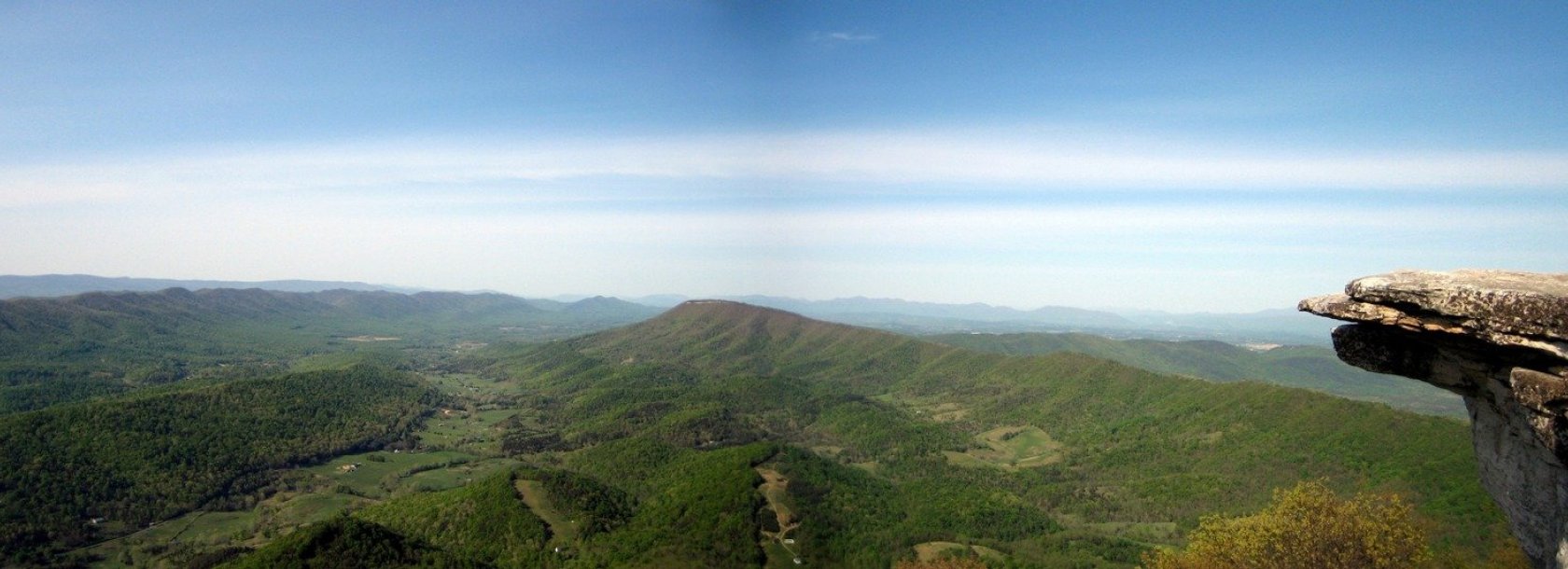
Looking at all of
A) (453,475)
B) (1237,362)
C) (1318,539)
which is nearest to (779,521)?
(1318,539)

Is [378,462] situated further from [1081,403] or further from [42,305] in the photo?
[42,305]

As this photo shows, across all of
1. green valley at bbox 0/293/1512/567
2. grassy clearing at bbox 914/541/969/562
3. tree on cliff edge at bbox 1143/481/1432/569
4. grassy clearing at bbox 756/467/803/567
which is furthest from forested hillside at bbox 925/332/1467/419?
tree on cliff edge at bbox 1143/481/1432/569

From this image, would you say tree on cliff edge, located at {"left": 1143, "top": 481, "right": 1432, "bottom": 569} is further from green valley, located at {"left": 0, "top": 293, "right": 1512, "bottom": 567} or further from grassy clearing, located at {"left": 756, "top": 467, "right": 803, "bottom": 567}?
grassy clearing, located at {"left": 756, "top": 467, "right": 803, "bottom": 567}

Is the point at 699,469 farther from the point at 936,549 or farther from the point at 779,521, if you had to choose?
the point at 936,549

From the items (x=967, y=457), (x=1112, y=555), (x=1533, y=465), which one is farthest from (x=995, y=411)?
(x=1533, y=465)

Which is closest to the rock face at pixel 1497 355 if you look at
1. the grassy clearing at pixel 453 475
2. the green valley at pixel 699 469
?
the green valley at pixel 699 469

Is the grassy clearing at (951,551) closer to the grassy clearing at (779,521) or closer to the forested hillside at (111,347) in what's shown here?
the grassy clearing at (779,521)
